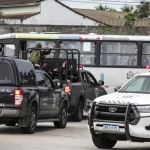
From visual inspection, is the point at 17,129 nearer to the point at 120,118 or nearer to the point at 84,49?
the point at 120,118

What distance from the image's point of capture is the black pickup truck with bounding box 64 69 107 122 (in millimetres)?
21297

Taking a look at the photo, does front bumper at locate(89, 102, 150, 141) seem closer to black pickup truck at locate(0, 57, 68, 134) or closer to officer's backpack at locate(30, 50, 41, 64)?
black pickup truck at locate(0, 57, 68, 134)

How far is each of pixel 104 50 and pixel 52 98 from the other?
9913mm

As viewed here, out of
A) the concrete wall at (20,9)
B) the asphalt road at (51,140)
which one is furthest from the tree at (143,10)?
the asphalt road at (51,140)

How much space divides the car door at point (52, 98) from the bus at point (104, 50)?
9.00m

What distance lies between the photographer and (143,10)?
90188 mm

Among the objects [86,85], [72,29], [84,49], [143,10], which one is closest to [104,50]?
[84,49]

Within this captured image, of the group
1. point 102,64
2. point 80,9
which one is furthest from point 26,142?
point 80,9

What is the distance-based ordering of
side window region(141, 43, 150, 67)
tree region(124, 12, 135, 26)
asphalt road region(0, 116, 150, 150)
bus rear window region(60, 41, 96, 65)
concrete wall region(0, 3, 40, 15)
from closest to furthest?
asphalt road region(0, 116, 150, 150)
side window region(141, 43, 150, 67)
bus rear window region(60, 41, 96, 65)
tree region(124, 12, 135, 26)
concrete wall region(0, 3, 40, 15)

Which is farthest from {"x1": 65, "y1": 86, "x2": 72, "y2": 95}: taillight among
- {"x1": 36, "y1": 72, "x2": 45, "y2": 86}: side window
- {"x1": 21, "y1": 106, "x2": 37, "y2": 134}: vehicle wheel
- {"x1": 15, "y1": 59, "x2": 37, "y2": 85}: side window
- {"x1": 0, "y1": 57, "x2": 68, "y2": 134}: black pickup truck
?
{"x1": 21, "y1": 106, "x2": 37, "y2": 134}: vehicle wheel

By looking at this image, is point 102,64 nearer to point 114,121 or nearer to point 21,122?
point 21,122

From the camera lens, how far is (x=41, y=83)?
17.9 m

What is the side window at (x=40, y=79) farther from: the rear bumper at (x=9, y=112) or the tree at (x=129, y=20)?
the tree at (x=129, y=20)

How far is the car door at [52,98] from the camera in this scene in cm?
1812
